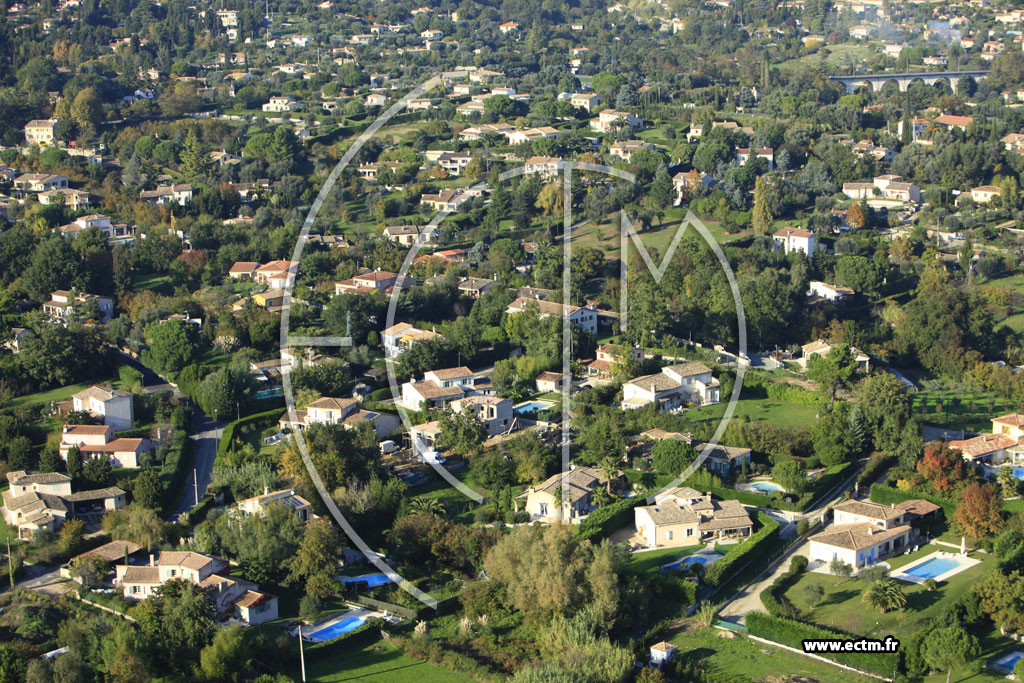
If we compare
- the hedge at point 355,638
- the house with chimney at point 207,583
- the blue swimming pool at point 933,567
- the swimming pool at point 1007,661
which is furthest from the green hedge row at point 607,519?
the swimming pool at point 1007,661

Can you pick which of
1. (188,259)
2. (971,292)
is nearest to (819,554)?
(971,292)

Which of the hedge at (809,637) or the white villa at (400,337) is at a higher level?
the white villa at (400,337)

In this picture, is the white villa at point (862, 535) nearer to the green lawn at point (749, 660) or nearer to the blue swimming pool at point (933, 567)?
the blue swimming pool at point (933, 567)

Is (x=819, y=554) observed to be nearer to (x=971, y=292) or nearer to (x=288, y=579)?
(x=288, y=579)

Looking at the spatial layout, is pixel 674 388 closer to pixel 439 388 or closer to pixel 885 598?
pixel 439 388

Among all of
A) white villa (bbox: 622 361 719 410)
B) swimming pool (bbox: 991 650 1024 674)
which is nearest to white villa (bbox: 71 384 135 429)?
white villa (bbox: 622 361 719 410)

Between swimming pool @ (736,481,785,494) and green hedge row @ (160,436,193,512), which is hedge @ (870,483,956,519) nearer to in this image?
swimming pool @ (736,481,785,494)
